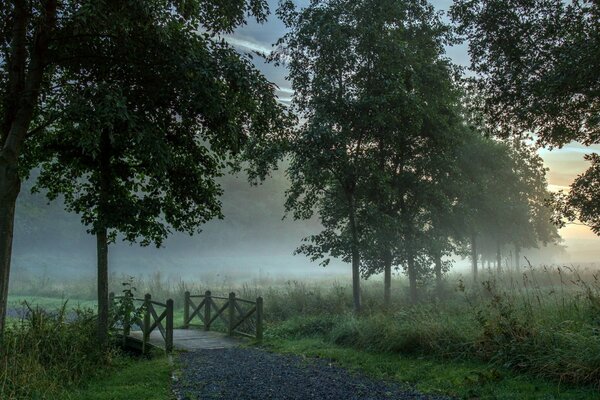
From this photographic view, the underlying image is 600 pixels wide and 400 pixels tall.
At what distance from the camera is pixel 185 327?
64.4 feet

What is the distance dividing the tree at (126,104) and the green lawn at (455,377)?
5.93 m

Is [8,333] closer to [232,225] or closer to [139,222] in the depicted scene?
[139,222]

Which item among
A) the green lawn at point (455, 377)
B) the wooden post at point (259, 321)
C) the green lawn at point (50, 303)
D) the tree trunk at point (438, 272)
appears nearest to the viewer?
the green lawn at point (455, 377)

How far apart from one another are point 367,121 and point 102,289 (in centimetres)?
1123

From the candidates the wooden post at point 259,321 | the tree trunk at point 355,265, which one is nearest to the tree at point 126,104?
the wooden post at point 259,321

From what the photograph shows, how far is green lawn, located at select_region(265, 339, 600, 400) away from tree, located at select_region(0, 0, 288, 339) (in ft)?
19.4

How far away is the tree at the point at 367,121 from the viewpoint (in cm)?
1741

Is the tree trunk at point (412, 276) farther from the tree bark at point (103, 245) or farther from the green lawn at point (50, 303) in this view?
the green lawn at point (50, 303)

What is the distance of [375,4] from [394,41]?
171 centimetres

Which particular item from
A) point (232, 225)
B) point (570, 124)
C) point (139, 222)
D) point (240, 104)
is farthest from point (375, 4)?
point (232, 225)

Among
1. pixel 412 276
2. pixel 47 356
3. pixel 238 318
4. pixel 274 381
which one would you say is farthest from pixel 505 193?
pixel 47 356

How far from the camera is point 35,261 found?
317ft

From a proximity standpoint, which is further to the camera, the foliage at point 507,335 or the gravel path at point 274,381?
the gravel path at point 274,381

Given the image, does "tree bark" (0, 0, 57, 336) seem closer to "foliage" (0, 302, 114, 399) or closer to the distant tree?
"foliage" (0, 302, 114, 399)
